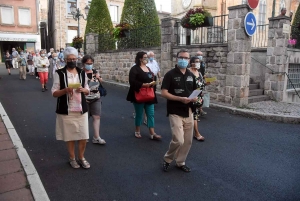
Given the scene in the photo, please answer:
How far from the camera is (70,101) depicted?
149 inches

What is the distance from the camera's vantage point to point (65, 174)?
3871mm

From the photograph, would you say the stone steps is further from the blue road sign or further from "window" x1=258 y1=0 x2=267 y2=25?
"window" x1=258 y1=0 x2=267 y2=25

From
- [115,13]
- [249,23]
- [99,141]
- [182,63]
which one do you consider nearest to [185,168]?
[182,63]

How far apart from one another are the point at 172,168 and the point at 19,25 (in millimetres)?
32564

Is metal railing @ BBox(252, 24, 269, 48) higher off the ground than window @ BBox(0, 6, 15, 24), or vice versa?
window @ BBox(0, 6, 15, 24)

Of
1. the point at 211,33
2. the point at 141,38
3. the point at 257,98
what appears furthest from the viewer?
the point at 141,38

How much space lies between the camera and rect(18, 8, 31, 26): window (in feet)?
103

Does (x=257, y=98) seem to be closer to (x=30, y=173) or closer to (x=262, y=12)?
(x=30, y=173)

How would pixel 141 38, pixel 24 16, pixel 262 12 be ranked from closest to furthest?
pixel 141 38, pixel 262 12, pixel 24 16

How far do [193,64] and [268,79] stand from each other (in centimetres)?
578

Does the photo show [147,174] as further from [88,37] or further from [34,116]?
[88,37]

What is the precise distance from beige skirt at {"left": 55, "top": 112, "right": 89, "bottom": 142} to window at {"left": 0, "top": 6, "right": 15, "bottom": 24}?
31690 mm

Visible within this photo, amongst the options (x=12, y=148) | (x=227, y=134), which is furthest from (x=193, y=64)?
(x=12, y=148)

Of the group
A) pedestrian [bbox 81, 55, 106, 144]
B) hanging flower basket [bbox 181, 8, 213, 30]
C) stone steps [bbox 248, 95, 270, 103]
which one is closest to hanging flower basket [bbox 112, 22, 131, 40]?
hanging flower basket [bbox 181, 8, 213, 30]
